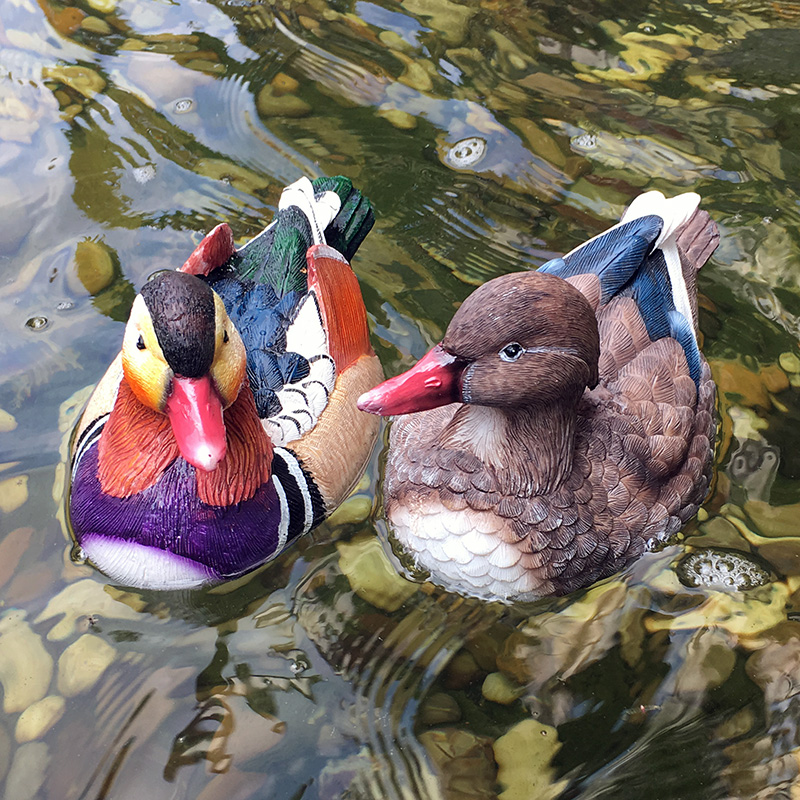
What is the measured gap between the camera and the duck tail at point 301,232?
3.88 meters

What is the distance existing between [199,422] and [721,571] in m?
Answer: 2.15

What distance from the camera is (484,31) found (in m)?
5.71

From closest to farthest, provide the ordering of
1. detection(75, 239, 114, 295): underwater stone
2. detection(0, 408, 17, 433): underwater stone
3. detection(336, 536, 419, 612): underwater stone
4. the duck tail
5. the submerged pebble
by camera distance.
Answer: detection(336, 536, 419, 612): underwater stone
the duck tail
detection(0, 408, 17, 433): underwater stone
detection(75, 239, 114, 295): underwater stone
the submerged pebble

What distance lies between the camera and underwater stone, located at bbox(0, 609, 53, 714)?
3.20 meters

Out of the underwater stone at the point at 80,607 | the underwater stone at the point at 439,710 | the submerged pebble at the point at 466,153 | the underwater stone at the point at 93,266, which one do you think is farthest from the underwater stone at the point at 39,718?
→ the submerged pebble at the point at 466,153

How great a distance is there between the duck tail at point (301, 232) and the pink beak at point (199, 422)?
97 centimetres

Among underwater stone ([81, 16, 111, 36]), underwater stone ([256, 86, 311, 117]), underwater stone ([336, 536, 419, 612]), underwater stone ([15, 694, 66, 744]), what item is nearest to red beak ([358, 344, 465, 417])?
underwater stone ([336, 536, 419, 612])

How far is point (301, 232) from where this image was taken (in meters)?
3.98

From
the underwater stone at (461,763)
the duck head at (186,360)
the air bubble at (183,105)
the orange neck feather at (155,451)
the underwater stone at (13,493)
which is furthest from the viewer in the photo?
the air bubble at (183,105)

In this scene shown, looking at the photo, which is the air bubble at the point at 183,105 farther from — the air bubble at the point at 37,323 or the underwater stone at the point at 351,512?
the underwater stone at the point at 351,512

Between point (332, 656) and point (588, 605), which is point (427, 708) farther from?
point (588, 605)

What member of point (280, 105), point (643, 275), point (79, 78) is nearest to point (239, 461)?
point (643, 275)

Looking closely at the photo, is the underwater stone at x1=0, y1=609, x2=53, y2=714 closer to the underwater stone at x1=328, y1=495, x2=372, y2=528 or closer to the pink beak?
the pink beak

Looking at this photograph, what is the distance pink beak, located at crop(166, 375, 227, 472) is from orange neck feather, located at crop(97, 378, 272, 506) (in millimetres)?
209
